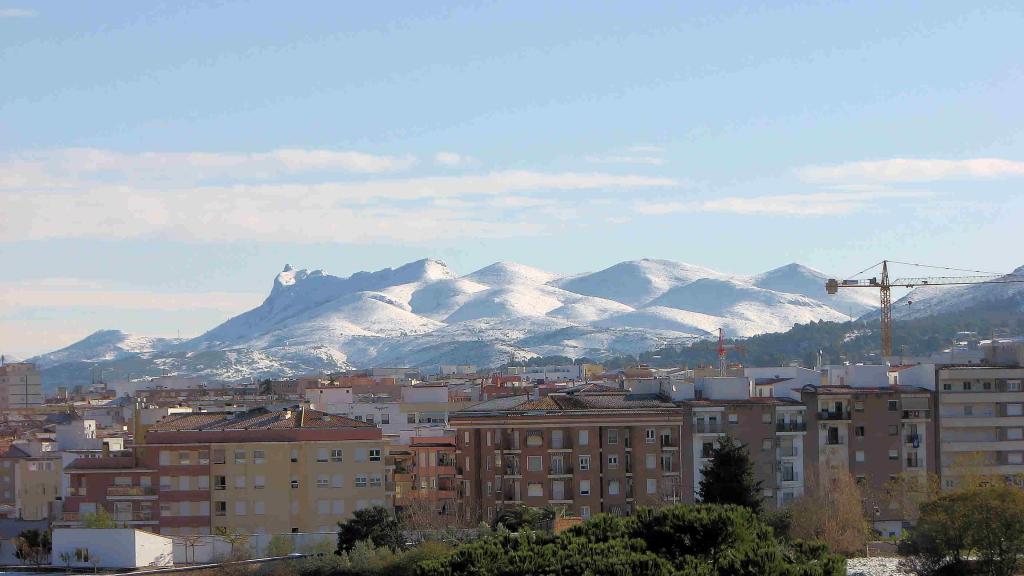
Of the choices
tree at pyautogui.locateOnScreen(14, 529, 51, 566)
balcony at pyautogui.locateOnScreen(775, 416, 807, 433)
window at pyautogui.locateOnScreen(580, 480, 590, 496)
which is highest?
balcony at pyautogui.locateOnScreen(775, 416, 807, 433)

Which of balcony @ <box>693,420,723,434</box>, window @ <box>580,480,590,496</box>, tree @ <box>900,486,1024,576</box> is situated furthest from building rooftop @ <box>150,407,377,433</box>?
tree @ <box>900,486,1024,576</box>

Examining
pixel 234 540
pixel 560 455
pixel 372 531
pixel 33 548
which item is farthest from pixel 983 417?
pixel 33 548

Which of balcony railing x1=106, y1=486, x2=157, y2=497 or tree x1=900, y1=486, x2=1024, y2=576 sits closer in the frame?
tree x1=900, y1=486, x2=1024, y2=576

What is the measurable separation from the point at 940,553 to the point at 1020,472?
25.9 metres

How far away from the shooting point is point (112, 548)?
6838 cm

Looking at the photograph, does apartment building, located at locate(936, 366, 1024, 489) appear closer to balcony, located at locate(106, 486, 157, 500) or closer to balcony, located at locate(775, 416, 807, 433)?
balcony, located at locate(775, 416, 807, 433)

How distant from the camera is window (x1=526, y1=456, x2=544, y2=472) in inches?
3031

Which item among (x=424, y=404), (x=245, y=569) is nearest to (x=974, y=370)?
(x=245, y=569)

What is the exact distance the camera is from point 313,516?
→ 248ft

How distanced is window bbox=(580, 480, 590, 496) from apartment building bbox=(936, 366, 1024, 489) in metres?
15.7

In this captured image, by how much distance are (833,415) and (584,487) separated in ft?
39.2

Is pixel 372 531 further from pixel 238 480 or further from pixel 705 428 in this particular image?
pixel 705 428

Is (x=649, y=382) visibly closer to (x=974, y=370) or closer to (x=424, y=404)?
(x=974, y=370)

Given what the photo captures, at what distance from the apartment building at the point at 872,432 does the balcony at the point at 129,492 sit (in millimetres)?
26005
